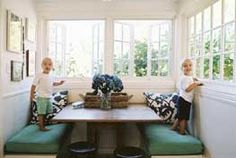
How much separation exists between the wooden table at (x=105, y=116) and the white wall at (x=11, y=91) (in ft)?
1.64

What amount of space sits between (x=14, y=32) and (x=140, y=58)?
1724 millimetres

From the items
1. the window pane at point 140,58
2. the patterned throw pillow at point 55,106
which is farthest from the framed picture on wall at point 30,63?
the window pane at point 140,58

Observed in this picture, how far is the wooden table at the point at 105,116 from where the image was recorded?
8.95ft

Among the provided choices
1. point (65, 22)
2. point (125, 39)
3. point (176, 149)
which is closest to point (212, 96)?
point (176, 149)

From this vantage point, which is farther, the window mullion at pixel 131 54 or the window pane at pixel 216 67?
the window mullion at pixel 131 54

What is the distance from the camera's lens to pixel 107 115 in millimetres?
2928

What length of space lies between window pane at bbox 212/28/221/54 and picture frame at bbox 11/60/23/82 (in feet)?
6.68

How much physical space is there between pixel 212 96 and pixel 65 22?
235cm

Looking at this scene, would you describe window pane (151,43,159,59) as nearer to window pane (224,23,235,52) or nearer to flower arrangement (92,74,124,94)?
flower arrangement (92,74,124,94)

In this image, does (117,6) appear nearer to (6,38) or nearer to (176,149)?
(6,38)

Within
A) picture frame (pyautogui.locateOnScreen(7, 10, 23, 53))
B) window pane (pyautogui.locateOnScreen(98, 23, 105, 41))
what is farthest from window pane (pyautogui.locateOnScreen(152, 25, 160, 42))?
picture frame (pyautogui.locateOnScreen(7, 10, 23, 53))

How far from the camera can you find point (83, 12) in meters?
3.94

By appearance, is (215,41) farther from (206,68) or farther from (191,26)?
(191,26)

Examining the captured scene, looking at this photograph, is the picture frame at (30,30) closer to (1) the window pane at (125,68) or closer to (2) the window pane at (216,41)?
(1) the window pane at (125,68)
